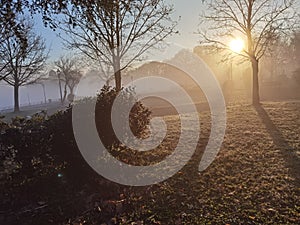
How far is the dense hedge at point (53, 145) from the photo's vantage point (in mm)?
4816

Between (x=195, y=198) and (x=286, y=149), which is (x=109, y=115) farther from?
(x=286, y=149)

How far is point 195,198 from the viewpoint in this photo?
4.13 metres

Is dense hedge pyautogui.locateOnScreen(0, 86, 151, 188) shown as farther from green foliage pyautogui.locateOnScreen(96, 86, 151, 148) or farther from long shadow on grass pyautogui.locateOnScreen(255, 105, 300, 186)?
long shadow on grass pyautogui.locateOnScreen(255, 105, 300, 186)

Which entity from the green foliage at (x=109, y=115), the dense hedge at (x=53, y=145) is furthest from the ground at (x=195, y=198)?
the green foliage at (x=109, y=115)

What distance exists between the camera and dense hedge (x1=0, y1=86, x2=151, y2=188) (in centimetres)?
482

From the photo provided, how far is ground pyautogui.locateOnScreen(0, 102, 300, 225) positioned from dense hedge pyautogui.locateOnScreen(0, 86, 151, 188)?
322 millimetres

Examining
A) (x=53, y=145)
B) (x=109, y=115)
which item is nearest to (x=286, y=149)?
(x=109, y=115)

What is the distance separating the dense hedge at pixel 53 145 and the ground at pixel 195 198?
322 millimetres

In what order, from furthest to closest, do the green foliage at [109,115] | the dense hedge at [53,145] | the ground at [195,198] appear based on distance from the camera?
the green foliage at [109,115] → the dense hedge at [53,145] → the ground at [195,198]

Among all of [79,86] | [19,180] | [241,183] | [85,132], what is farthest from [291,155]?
[79,86]

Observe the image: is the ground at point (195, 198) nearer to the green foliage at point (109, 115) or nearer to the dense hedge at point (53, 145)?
the dense hedge at point (53, 145)

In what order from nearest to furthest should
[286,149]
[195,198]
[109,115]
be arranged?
[195,198] < [109,115] < [286,149]

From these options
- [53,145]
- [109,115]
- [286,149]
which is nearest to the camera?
[53,145]

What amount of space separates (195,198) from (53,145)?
102 inches
